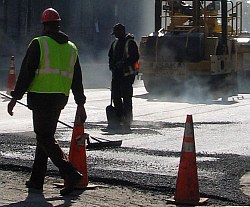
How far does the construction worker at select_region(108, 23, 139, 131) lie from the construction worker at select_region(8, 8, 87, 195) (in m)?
6.29

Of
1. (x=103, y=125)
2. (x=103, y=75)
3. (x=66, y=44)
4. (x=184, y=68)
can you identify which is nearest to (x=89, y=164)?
(x=66, y=44)

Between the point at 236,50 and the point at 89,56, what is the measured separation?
17.4 metres

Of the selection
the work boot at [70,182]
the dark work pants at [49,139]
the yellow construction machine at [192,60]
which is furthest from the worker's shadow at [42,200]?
the yellow construction machine at [192,60]

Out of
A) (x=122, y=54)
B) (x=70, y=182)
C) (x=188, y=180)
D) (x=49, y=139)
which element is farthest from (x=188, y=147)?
(x=122, y=54)

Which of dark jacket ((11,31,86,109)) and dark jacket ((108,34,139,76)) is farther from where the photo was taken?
dark jacket ((108,34,139,76))

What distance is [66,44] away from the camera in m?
7.82

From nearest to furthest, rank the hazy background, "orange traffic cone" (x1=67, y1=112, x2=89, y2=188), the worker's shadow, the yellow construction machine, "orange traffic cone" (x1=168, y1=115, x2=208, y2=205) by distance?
1. the worker's shadow
2. "orange traffic cone" (x1=168, y1=115, x2=208, y2=205)
3. "orange traffic cone" (x1=67, y1=112, x2=89, y2=188)
4. the yellow construction machine
5. the hazy background

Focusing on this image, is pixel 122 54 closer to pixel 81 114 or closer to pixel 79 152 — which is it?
pixel 81 114

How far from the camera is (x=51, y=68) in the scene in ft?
25.1

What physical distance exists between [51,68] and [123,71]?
257 inches

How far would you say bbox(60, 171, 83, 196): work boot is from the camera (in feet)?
24.6

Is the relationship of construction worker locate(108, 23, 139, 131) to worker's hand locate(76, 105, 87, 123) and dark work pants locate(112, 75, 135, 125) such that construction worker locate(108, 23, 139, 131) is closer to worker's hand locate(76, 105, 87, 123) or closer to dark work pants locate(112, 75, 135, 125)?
dark work pants locate(112, 75, 135, 125)

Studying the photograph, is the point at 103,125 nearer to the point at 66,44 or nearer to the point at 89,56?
the point at 66,44

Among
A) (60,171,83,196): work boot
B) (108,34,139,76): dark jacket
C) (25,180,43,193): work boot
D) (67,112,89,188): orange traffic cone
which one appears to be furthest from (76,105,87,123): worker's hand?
(108,34,139,76): dark jacket
